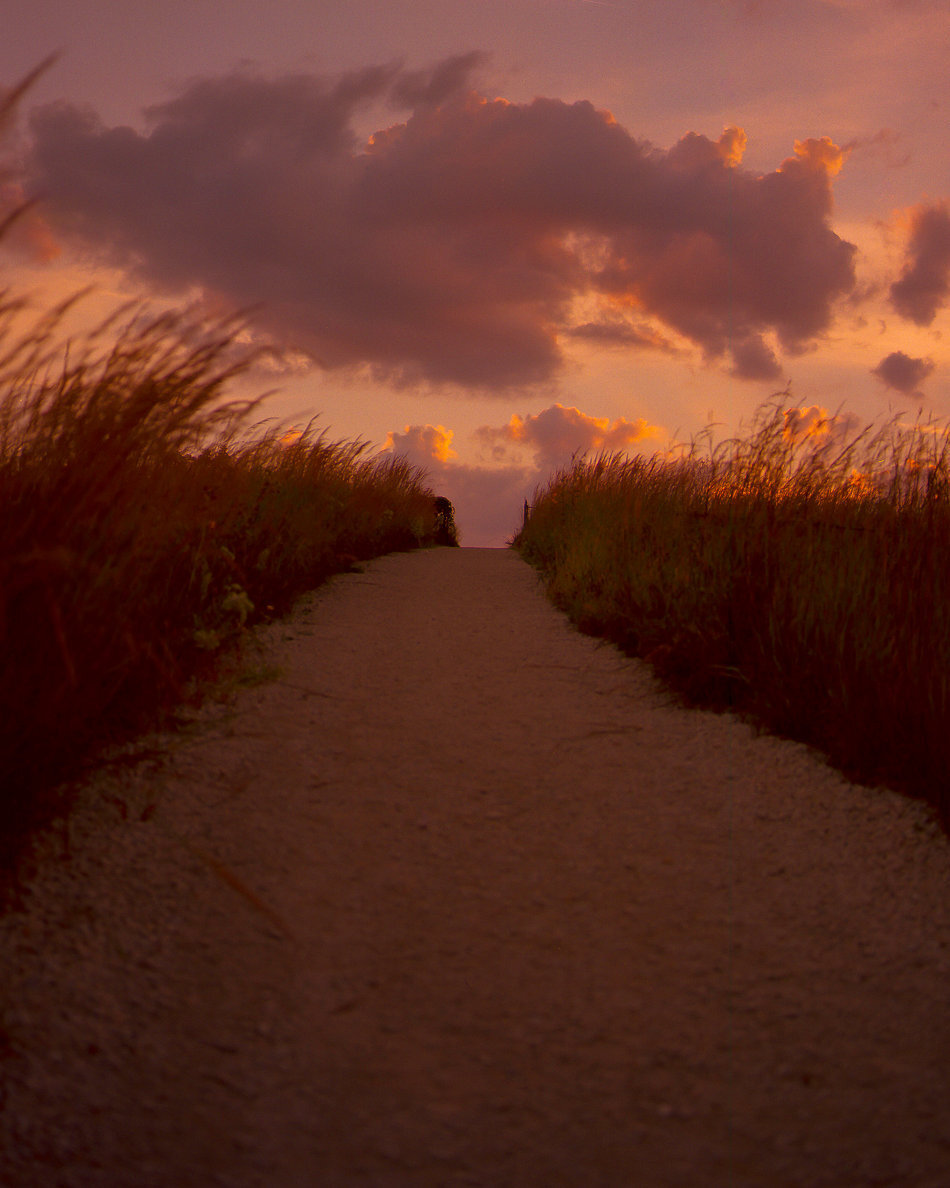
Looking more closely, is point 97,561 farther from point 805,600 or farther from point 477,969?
point 805,600

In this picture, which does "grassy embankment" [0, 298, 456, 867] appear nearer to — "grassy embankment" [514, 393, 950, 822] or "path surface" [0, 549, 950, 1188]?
"path surface" [0, 549, 950, 1188]

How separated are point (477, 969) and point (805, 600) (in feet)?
8.66

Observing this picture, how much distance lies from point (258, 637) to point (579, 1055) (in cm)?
346

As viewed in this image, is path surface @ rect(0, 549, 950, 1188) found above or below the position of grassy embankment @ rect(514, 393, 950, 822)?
below

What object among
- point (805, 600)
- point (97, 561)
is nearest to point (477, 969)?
point (97, 561)

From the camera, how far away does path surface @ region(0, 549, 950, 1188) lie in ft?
5.83

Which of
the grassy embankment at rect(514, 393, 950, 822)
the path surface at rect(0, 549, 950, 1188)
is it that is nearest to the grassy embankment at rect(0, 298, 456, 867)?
the path surface at rect(0, 549, 950, 1188)

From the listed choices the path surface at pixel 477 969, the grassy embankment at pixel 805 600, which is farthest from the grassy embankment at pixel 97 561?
the grassy embankment at pixel 805 600

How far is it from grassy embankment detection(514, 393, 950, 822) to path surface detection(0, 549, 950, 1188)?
0.86ft

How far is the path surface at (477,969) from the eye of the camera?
5.83 ft

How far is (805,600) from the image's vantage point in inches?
167

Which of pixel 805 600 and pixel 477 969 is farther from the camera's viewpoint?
pixel 805 600

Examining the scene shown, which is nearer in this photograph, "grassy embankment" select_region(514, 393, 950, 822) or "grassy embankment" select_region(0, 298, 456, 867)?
"grassy embankment" select_region(0, 298, 456, 867)

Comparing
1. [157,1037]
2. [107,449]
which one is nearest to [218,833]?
[157,1037]
